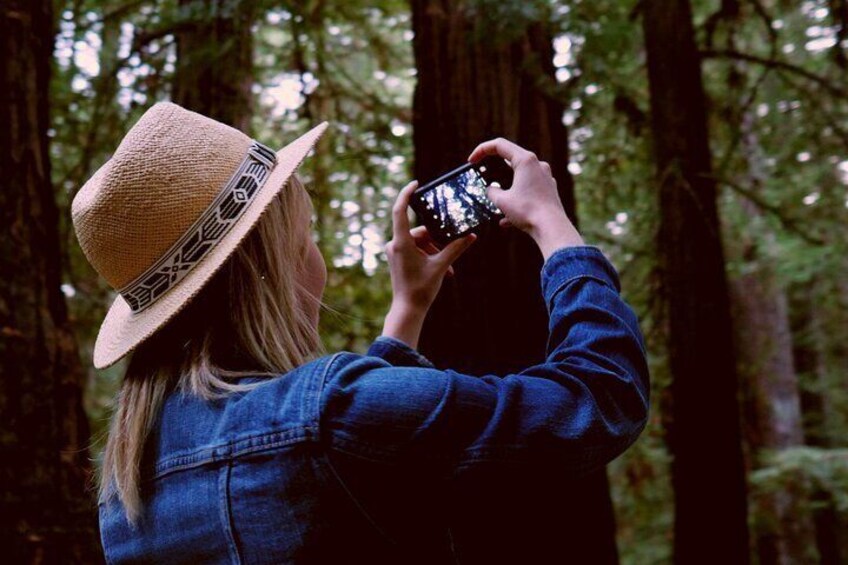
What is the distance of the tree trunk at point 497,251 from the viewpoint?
2791 mm

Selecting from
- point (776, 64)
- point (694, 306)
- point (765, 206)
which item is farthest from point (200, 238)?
point (776, 64)

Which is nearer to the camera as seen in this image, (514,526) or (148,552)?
(148,552)

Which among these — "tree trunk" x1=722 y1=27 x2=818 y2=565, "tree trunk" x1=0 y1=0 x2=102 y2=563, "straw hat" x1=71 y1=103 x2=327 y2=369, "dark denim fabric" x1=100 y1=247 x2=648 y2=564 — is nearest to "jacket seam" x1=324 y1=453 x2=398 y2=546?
"dark denim fabric" x1=100 y1=247 x2=648 y2=564

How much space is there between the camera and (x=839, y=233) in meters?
7.55

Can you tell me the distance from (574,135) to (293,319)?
484cm

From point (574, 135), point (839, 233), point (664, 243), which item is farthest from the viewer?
point (839, 233)

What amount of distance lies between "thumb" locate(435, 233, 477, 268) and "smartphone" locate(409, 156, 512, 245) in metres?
0.02

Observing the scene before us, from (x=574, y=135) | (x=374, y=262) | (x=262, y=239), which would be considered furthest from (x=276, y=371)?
(x=574, y=135)

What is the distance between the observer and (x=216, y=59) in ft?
15.9

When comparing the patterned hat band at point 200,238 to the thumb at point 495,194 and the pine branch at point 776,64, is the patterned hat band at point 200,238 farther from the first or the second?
the pine branch at point 776,64

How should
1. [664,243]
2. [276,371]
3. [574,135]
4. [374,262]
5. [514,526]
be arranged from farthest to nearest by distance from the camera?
[574,135] → [664,243] → [374,262] → [514,526] → [276,371]

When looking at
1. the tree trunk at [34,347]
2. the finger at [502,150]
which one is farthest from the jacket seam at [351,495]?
the tree trunk at [34,347]

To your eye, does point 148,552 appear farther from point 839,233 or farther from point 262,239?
point 839,233

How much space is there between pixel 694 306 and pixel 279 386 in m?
4.67
